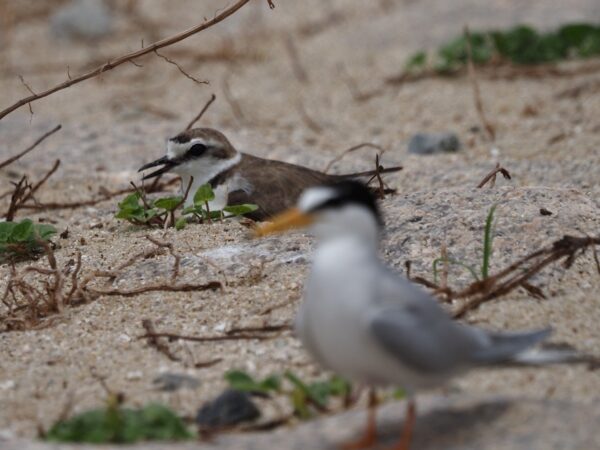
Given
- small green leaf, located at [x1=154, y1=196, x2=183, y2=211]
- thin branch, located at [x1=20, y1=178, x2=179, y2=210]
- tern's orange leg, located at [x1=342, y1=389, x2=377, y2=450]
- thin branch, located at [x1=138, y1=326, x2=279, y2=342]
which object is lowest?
tern's orange leg, located at [x1=342, y1=389, x2=377, y2=450]

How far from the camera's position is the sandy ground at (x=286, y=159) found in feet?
11.8

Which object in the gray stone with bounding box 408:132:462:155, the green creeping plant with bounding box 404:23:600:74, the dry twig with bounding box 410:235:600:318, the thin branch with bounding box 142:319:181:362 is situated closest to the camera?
the thin branch with bounding box 142:319:181:362

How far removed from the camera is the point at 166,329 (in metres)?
3.94

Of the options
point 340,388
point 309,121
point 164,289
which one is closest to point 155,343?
point 164,289

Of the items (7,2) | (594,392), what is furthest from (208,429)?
(7,2)

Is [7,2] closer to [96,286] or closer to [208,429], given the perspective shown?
[96,286]

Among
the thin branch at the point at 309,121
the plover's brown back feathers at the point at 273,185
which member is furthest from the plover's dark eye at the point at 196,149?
the thin branch at the point at 309,121

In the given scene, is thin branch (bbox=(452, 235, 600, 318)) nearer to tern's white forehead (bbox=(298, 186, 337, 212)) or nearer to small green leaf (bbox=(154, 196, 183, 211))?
tern's white forehead (bbox=(298, 186, 337, 212))

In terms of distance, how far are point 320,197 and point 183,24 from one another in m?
8.87

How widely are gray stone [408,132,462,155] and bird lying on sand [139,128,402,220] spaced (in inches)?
57.4

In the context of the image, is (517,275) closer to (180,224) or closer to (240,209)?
(240,209)

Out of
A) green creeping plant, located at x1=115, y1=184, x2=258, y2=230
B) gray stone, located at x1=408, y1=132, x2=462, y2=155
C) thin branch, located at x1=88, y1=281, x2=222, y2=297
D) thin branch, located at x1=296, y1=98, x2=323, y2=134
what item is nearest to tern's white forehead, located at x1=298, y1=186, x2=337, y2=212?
thin branch, located at x1=88, y1=281, x2=222, y2=297

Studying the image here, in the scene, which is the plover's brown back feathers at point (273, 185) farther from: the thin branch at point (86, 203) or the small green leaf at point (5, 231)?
the small green leaf at point (5, 231)

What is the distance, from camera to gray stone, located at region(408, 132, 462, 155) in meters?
6.91
